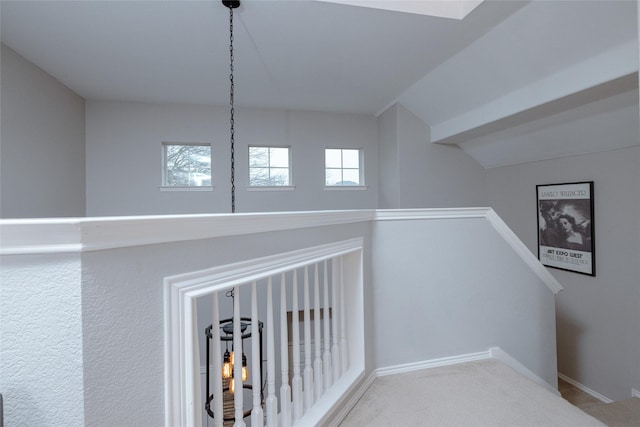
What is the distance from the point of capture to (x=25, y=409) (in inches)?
26.9

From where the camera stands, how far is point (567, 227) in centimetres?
380

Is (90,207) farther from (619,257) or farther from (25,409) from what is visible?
(619,257)

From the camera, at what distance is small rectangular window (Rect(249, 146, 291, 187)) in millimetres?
4633

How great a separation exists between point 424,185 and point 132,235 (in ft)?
13.7

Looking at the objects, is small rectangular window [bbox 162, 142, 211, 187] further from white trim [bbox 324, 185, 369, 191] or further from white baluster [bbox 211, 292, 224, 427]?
white baluster [bbox 211, 292, 224, 427]

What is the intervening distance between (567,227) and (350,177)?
280 centimetres

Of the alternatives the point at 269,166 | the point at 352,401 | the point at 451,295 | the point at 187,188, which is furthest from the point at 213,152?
the point at 352,401

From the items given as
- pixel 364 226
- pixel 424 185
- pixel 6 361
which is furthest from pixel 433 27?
pixel 6 361

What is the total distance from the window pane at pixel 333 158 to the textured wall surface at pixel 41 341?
4292 mm

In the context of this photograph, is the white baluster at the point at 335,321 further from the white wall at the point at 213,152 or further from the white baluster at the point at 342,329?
the white wall at the point at 213,152

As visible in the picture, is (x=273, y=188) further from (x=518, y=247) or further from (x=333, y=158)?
(x=518, y=247)

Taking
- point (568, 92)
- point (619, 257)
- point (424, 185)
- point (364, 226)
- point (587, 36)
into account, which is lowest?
point (619, 257)

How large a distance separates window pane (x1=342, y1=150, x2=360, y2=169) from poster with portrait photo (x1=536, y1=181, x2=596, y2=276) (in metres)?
2.44

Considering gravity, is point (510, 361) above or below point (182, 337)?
below
